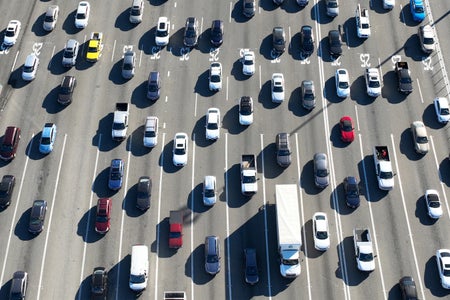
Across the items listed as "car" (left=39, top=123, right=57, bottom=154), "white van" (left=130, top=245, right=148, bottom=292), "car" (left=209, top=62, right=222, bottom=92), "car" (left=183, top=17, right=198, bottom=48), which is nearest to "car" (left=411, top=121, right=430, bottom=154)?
"car" (left=209, top=62, right=222, bottom=92)

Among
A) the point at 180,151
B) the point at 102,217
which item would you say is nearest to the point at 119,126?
the point at 180,151

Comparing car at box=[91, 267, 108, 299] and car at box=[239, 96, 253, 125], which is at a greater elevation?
car at box=[239, 96, 253, 125]

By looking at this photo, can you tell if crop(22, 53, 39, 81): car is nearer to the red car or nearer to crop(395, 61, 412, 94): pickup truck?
the red car

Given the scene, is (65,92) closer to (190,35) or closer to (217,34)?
(190,35)

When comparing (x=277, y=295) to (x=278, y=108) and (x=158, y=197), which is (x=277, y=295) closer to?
(x=158, y=197)

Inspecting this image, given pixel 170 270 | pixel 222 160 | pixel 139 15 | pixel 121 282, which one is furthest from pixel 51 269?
pixel 139 15

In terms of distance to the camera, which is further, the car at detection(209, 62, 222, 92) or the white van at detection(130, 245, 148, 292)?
the car at detection(209, 62, 222, 92)
